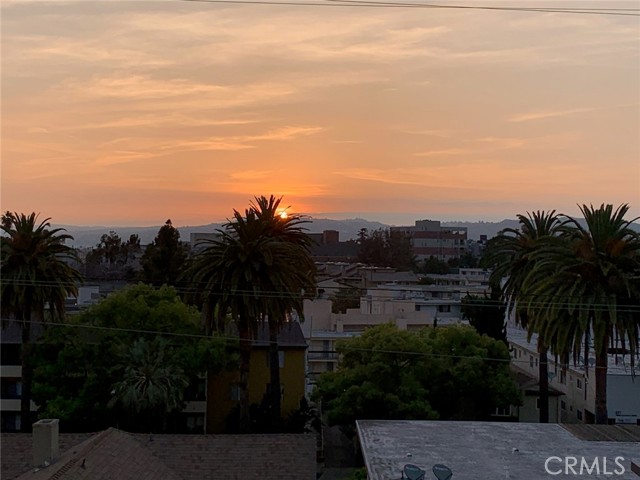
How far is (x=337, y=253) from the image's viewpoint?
190 meters

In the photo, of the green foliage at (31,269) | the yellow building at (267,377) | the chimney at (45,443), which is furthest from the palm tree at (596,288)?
the green foliage at (31,269)

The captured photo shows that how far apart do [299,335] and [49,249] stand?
1457cm

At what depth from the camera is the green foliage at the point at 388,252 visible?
5999 inches

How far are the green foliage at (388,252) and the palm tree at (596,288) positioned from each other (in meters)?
115

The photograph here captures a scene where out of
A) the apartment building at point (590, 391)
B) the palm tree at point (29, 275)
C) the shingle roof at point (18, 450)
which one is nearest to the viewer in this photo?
the shingle roof at point (18, 450)

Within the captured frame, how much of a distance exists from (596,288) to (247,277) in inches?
569

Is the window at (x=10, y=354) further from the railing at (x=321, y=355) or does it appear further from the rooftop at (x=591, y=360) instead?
the rooftop at (x=591, y=360)

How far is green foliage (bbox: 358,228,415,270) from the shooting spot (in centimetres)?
15238

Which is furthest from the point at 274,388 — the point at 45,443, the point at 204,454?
the point at 45,443

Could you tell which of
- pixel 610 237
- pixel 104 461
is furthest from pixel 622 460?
pixel 104 461

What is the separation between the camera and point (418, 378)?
37.5 m

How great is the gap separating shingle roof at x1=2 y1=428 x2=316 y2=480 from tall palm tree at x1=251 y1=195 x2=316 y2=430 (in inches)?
245

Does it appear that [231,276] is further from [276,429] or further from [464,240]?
[464,240]

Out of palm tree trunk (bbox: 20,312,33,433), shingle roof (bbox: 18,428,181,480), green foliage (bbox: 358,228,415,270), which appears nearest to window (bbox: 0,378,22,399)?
palm tree trunk (bbox: 20,312,33,433)
